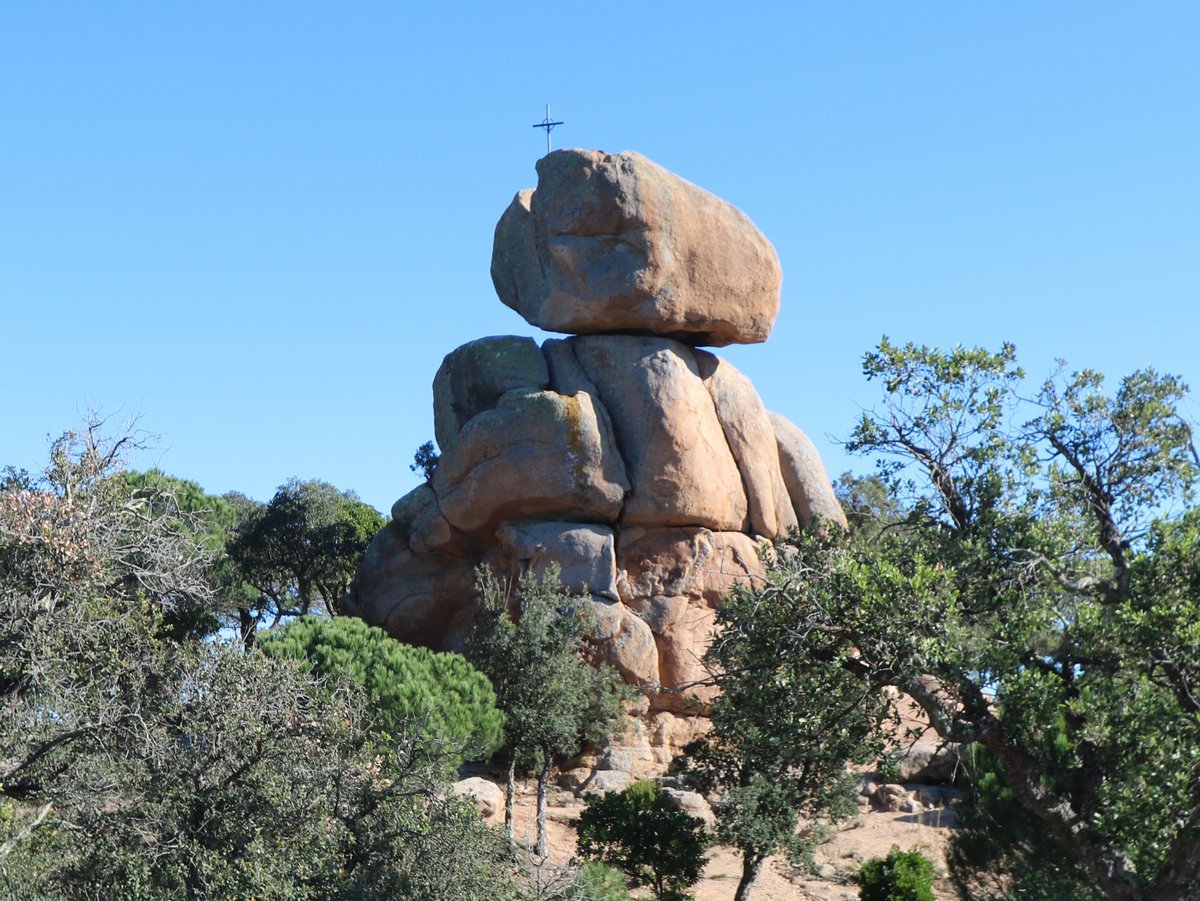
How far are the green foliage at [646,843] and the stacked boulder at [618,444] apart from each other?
6423 mm

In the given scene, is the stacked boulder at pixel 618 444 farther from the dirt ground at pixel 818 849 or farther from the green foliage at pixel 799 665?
the green foliage at pixel 799 665

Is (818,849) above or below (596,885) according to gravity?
above

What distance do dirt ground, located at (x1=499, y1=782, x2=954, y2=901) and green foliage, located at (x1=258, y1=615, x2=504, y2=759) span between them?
2.26 metres

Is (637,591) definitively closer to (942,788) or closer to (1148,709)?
(942,788)

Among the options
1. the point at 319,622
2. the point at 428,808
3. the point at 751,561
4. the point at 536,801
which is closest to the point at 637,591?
the point at 751,561

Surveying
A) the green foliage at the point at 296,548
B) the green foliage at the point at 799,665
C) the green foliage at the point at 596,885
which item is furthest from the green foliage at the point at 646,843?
the green foliage at the point at 296,548

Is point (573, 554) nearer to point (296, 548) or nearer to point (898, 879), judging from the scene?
point (898, 879)

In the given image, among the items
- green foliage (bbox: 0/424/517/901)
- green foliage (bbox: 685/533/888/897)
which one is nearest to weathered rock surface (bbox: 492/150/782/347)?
green foliage (bbox: 0/424/517/901)

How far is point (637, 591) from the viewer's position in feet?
107

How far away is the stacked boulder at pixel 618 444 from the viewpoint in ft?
107

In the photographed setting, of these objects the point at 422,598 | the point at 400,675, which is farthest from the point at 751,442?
the point at 400,675

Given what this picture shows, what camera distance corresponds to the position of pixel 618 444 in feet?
112

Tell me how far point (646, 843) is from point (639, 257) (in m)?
14.5

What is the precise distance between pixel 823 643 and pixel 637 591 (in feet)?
59.4
